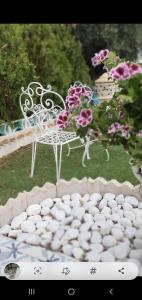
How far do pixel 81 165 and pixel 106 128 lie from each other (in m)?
1.24

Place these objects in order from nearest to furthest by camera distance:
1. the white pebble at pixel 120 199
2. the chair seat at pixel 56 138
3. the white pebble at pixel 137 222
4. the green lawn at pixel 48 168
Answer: the white pebble at pixel 137 222 < the white pebble at pixel 120 199 < the green lawn at pixel 48 168 < the chair seat at pixel 56 138

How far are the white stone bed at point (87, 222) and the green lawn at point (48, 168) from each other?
31 centimetres

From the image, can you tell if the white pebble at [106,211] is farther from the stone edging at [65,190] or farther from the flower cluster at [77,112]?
the flower cluster at [77,112]

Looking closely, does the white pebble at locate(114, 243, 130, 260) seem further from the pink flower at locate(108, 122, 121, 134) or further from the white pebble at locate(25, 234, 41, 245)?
the pink flower at locate(108, 122, 121, 134)

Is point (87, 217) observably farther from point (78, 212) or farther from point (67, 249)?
point (67, 249)

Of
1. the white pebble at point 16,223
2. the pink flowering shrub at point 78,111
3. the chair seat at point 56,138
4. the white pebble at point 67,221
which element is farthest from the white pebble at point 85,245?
the chair seat at point 56,138

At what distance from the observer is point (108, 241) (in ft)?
5.48

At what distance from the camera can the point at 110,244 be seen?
65.0 inches

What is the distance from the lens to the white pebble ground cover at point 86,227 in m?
1.61

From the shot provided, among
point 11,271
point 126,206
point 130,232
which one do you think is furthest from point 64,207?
point 11,271

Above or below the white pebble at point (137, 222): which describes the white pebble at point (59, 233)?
below

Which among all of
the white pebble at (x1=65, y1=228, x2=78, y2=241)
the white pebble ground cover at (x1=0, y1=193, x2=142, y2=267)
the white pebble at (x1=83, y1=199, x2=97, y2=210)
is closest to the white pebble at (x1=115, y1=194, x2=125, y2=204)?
the white pebble ground cover at (x1=0, y1=193, x2=142, y2=267)

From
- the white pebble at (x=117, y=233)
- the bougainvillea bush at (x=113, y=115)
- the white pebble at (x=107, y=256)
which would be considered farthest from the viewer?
the white pebble at (x=117, y=233)
